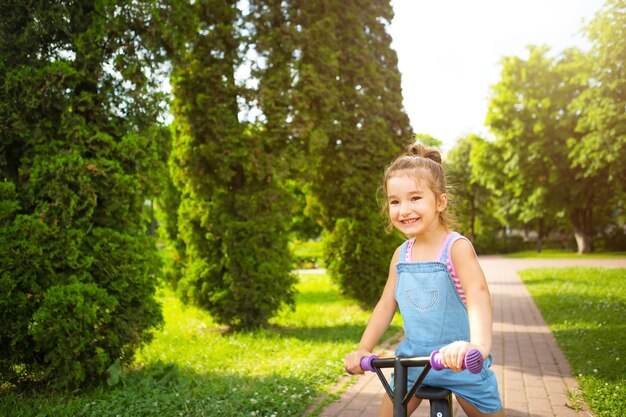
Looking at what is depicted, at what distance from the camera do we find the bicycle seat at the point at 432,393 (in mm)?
2186

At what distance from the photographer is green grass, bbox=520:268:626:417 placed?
5.05m

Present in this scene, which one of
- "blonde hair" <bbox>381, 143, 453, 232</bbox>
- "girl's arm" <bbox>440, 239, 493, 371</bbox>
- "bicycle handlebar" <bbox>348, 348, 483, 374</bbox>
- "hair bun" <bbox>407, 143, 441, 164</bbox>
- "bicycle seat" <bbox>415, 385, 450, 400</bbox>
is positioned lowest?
"bicycle seat" <bbox>415, 385, 450, 400</bbox>

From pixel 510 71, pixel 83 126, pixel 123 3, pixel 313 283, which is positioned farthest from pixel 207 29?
pixel 510 71

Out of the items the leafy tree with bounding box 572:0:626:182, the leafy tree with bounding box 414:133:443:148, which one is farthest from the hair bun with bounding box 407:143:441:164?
A: the leafy tree with bounding box 572:0:626:182

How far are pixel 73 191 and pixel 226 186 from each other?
11.9 ft

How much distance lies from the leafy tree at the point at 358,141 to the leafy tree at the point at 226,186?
1.55 meters

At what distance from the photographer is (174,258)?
1043 centimetres

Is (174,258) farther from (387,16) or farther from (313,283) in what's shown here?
(313,283)

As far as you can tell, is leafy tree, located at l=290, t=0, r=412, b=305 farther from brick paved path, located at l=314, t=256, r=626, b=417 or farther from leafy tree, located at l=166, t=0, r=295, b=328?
brick paved path, located at l=314, t=256, r=626, b=417

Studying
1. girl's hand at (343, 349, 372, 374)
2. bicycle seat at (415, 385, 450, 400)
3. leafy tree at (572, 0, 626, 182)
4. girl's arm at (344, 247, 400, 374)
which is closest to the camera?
bicycle seat at (415, 385, 450, 400)

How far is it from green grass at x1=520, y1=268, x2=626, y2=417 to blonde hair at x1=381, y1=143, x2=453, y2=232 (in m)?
3.19

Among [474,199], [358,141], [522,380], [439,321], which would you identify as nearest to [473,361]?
[439,321]

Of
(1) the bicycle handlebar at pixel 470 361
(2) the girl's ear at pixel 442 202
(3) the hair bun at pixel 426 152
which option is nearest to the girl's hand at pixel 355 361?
(1) the bicycle handlebar at pixel 470 361

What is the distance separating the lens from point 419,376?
2.03 m
